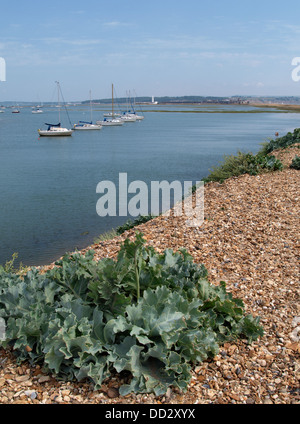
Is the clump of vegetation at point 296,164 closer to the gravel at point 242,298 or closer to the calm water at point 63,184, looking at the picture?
the gravel at point 242,298

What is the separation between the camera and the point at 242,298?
3973 millimetres

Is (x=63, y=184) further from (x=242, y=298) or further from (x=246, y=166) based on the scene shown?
(x=242, y=298)

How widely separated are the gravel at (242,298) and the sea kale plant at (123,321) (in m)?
0.10

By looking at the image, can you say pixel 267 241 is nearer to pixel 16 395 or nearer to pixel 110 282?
pixel 110 282

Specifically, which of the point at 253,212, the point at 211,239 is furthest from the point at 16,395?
the point at 253,212

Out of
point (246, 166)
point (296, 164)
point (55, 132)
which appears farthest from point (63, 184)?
A: point (55, 132)

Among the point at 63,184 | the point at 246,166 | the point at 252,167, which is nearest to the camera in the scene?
the point at 252,167

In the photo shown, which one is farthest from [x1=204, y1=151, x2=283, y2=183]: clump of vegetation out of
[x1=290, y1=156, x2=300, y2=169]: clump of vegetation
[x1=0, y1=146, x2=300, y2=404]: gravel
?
[x1=0, y1=146, x2=300, y2=404]: gravel

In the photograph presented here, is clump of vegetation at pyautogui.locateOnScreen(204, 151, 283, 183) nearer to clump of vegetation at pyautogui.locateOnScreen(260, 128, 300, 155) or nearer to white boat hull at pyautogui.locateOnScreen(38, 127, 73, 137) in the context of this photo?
clump of vegetation at pyautogui.locateOnScreen(260, 128, 300, 155)

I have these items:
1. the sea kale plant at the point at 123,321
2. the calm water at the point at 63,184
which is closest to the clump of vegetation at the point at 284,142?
the calm water at the point at 63,184

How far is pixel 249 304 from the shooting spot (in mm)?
3861

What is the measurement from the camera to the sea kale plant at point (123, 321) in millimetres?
2746

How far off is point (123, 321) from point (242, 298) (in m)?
1.58
